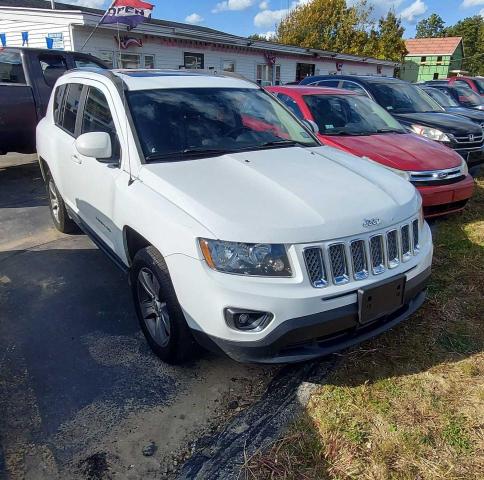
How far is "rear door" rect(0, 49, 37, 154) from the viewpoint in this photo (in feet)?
22.8

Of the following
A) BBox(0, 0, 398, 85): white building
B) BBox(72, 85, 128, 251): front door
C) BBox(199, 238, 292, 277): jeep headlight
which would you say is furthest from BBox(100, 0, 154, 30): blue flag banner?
BBox(199, 238, 292, 277): jeep headlight

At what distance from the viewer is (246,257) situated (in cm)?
232

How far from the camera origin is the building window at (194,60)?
1748 centimetres

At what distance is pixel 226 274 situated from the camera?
2.29 m

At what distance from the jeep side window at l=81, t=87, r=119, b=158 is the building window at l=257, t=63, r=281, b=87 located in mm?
18573

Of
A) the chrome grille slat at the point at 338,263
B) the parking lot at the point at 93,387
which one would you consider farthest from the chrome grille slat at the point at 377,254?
the parking lot at the point at 93,387

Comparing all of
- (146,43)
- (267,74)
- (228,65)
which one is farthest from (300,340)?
(267,74)

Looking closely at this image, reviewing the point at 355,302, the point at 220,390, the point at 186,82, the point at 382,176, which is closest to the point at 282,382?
the point at 220,390

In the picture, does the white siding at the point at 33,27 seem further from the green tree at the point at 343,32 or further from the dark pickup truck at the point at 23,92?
the green tree at the point at 343,32

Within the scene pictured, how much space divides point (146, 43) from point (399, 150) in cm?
1299

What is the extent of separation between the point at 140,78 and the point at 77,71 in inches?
47.2

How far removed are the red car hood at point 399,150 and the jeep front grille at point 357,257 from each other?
100 inches

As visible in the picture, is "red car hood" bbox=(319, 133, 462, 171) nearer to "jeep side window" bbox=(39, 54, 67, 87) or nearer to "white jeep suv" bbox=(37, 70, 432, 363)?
"white jeep suv" bbox=(37, 70, 432, 363)

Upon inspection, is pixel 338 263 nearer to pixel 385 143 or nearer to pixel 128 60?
pixel 385 143
